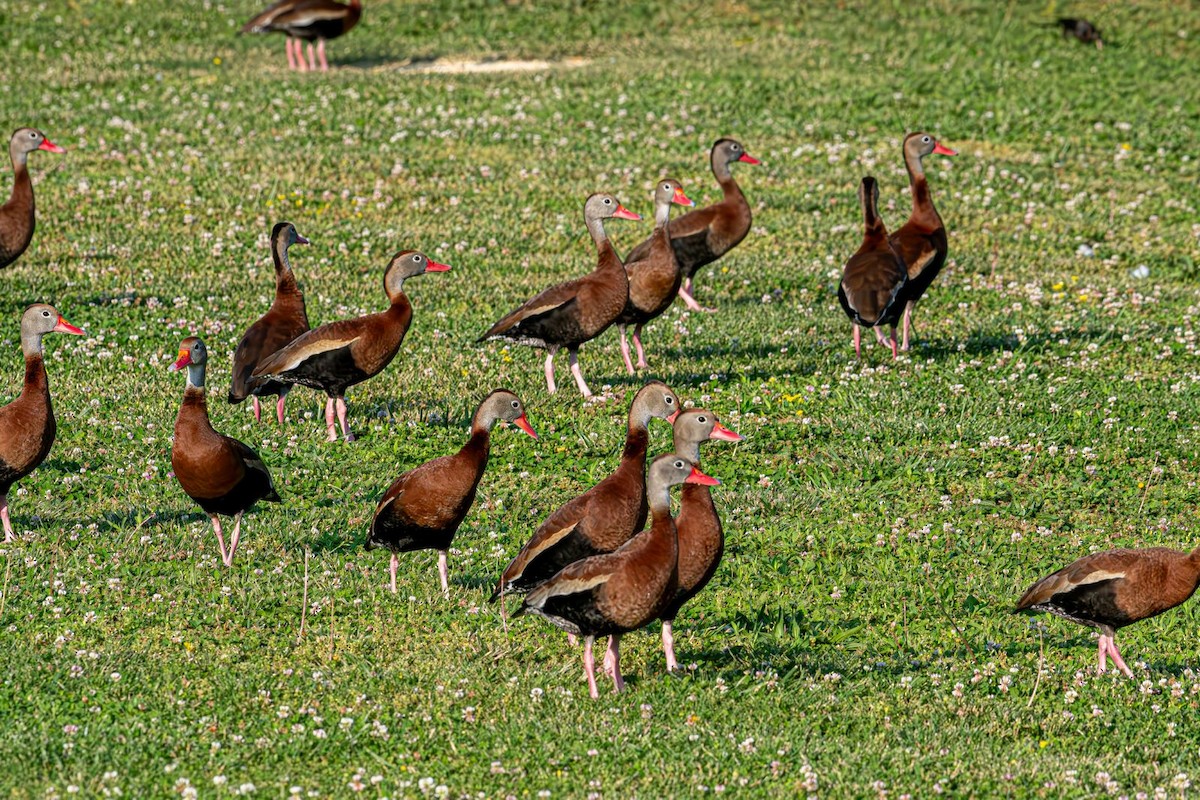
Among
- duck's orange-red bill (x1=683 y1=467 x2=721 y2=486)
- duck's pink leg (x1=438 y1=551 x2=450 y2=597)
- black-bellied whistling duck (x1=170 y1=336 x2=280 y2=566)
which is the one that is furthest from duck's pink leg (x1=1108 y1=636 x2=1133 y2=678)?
black-bellied whistling duck (x1=170 y1=336 x2=280 y2=566)

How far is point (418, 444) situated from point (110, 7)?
63.8 ft

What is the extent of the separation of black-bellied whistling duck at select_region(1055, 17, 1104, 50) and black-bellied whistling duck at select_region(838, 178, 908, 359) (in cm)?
1348

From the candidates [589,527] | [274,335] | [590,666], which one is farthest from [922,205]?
[590,666]

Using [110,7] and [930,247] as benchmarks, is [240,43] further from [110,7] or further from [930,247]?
[930,247]

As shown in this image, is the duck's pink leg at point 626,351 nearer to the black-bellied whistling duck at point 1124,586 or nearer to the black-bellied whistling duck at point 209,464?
the black-bellied whistling duck at point 209,464

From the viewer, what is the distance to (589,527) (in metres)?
8.52

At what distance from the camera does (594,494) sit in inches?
341

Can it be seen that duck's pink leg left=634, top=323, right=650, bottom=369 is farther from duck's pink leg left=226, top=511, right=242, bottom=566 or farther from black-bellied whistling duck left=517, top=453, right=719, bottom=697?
black-bellied whistling duck left=517, top=453, right=719, bottom=697

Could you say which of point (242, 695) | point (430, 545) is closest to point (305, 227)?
point (430, 545)

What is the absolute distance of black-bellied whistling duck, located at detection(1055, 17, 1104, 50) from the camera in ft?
85.1

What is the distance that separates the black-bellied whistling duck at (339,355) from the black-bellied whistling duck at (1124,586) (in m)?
5.22

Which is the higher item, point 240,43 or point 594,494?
point 240,43

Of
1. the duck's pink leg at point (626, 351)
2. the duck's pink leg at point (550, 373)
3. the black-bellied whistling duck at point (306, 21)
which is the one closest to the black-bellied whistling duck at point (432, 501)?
the duck's pink leg at point (550, 373)

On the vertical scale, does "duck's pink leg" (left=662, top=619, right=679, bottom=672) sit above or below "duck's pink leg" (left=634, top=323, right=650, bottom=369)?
below
